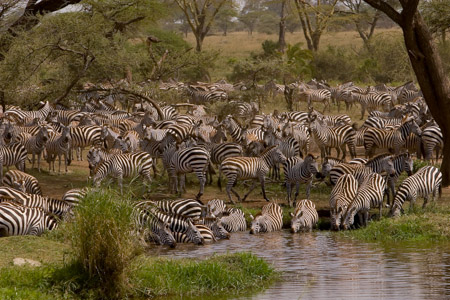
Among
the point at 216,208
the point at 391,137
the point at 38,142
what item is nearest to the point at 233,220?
the point at 216,208

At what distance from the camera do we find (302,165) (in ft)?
53.2

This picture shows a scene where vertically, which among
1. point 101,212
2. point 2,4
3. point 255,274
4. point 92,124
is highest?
point 2,4

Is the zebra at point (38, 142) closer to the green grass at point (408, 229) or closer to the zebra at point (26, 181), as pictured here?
the zebra at point (26, 181)

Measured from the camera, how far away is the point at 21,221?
40.4 ft

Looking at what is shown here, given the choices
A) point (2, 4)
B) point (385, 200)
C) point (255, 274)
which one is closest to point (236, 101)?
point (2, 4)

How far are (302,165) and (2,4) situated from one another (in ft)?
28.1

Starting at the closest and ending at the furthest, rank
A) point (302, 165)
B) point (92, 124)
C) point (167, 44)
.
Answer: point (302, 165) < point (92, 124) < point (167, 44)

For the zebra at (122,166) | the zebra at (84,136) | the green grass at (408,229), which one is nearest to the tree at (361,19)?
the zebra at (84,136)

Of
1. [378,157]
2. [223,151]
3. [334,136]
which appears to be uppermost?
[334,136]

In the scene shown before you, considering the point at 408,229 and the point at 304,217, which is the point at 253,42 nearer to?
the point at 304,217

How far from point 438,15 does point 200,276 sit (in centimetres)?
1196

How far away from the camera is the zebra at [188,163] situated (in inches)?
661

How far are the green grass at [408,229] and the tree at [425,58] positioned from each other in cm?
359

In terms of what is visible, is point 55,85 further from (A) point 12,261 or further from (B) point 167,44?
(B) point 167,44
